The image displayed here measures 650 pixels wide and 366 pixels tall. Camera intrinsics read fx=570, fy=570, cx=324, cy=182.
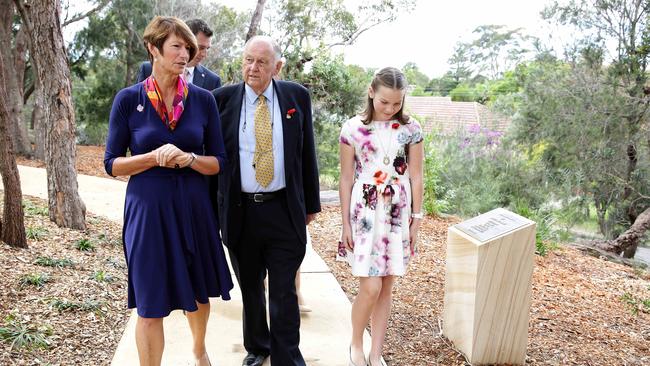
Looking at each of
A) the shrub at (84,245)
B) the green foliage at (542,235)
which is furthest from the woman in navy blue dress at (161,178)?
the green foliage at (542,235)

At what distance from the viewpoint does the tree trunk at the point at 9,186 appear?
453 centimetres

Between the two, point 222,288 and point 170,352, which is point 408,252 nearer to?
point 222,288

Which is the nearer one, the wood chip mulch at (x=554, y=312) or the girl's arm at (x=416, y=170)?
the girl's arm at (x=416, y=170)

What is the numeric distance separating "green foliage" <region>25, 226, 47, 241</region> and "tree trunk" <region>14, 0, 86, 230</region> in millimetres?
404

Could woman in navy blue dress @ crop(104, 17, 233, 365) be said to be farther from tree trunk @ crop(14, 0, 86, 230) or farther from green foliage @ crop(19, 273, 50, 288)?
tree trunk @ crop(14, 0, 86, 230)

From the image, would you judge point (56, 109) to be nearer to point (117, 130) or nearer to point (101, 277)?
point (101, 277)

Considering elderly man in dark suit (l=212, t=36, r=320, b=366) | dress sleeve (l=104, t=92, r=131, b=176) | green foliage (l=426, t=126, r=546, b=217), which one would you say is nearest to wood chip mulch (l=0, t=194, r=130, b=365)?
elderly man in dark suit (l=212, t=36, r=320, b=366)

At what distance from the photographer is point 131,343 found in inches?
143

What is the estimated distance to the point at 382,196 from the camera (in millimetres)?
3160

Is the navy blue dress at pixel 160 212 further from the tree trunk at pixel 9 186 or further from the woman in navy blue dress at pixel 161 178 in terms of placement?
the tree trunk at pixel 9 186

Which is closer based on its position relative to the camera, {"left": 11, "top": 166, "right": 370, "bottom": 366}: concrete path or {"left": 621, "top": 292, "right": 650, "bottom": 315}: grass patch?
{"left": 11, "top": 166, "right": 370, "bottom": 366}: concrete path

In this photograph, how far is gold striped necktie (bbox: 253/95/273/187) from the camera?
2955 mm

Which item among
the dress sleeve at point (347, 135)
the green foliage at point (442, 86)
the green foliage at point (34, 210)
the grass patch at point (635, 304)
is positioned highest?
the green foliage at point (442, 86)

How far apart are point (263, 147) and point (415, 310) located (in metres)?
2.26
